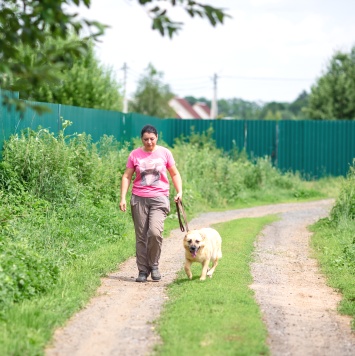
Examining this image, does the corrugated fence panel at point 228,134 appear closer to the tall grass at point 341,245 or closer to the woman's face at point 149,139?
the tall grass at point 341,245

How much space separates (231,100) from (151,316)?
444ft

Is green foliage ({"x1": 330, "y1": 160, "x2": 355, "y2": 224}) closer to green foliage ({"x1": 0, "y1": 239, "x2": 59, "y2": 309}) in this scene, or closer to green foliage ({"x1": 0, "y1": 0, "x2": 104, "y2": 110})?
green foliage ({"x1": 0, "y1": 239, "x2": 59, "y2": 309})

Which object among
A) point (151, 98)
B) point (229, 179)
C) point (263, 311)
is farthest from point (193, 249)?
point (151, 98)

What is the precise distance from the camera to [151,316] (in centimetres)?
775

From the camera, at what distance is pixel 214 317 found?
7484 mm

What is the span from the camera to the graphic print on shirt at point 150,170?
9758mm

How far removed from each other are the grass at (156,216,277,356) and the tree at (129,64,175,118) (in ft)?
154

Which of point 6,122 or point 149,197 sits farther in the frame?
point 6,122

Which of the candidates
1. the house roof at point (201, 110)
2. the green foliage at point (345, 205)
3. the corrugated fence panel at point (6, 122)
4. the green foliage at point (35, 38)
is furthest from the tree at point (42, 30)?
the house roof at point (201, 110)

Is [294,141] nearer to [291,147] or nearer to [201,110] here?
[291,147]

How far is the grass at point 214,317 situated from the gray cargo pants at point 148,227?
0.45 m

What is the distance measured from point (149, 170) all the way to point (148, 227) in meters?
0.70

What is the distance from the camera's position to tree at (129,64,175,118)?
57.3m

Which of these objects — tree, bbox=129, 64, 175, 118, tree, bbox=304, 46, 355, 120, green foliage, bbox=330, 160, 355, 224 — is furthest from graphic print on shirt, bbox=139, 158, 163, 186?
tree, bbox=129, 64, 175, 118
